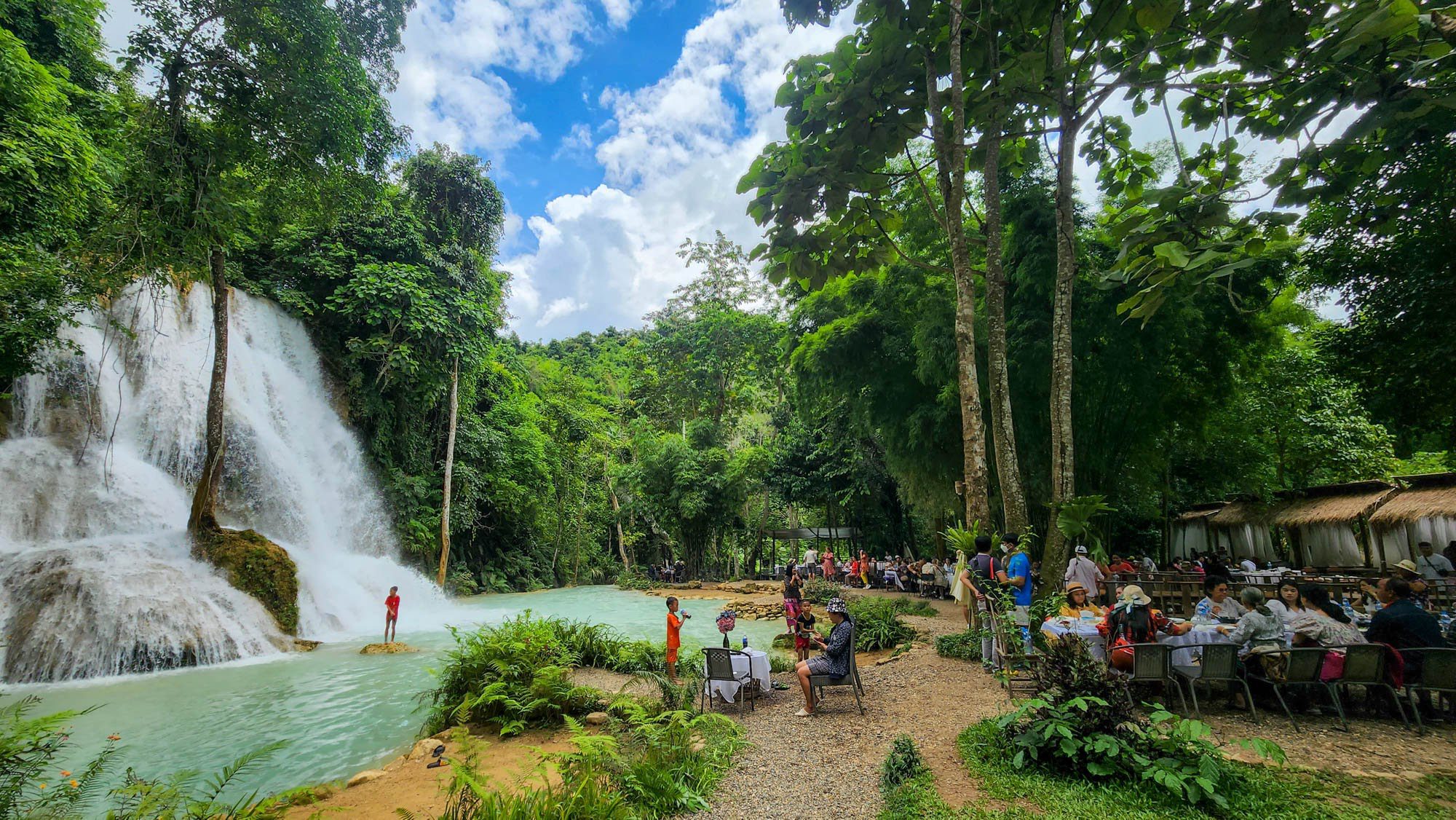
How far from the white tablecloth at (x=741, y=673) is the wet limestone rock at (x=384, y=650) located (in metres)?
6.60

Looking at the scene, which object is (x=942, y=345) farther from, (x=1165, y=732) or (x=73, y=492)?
(x=73, y=492)

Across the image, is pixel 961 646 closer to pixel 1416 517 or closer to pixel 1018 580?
pixel 1018 580

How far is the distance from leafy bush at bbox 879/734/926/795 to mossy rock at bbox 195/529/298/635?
11.0 metres

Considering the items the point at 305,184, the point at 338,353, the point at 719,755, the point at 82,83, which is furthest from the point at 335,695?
the point at 82,83

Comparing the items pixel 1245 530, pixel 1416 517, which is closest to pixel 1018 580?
pixel 1416 517

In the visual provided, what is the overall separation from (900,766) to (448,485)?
1816cm

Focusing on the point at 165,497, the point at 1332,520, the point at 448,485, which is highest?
the point at 448,485

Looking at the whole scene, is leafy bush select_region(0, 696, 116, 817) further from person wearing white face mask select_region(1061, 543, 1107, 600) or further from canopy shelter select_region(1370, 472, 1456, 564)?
canopy shelter select_region(1370, 472, 1456, 564)

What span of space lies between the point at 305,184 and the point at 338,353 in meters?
8.48

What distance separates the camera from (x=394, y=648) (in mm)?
10211

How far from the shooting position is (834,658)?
5.82 m

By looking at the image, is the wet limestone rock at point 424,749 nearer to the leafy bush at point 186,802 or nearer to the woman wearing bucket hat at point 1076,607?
the leafy bush at point 186,802

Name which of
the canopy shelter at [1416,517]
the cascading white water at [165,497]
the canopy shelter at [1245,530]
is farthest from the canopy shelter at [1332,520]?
the cascading white water at [165,497]

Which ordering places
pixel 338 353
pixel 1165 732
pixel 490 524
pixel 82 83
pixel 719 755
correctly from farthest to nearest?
pixel 490 524 → pixel 338 353 → pixel 82 83 → pixel 719 755 → pixel 1165 732
